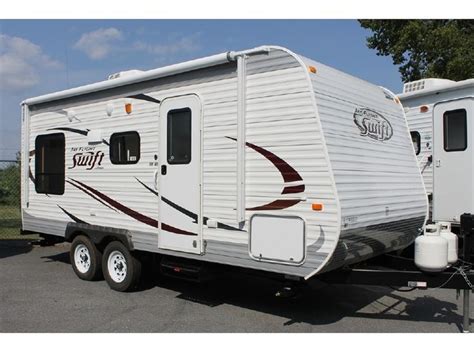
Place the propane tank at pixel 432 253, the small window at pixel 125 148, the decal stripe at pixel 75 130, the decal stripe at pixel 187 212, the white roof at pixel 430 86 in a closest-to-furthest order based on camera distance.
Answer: the propane tank at pixel 432 253
the decal stripe at pixel 187 212
the small window at pixel 125 148
the decal stripe at pixel 75 130
the white roof at pixel 430 86

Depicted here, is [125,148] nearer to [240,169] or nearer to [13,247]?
[240,169]

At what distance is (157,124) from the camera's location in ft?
20.8

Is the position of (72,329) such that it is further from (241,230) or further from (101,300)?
(241,230)

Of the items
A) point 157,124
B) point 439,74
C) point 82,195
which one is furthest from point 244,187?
point 439,74

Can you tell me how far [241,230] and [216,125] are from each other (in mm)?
1209

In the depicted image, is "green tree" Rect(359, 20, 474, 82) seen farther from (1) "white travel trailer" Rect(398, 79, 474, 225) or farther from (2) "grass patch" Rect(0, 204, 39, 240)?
(2) "grass patch" Rect(0, 204, 39, 240)

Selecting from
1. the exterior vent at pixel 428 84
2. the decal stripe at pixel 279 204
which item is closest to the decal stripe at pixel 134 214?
the decal stripe at pixel 279 204

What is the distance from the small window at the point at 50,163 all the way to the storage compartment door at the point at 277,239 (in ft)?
13.1

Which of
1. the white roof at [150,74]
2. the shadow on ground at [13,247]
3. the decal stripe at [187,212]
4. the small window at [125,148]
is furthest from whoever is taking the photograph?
the shadow on ground at [13,247]

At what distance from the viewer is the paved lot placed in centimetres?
552

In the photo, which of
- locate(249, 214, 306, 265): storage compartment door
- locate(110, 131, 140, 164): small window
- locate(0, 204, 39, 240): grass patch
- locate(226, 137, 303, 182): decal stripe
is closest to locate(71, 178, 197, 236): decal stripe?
locate(110, 131, 140, 164): small window

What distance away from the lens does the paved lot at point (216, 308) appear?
5520 mm

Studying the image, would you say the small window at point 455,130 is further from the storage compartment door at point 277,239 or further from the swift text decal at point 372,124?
the storage compartment door at point 277,239

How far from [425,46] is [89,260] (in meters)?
9.81
